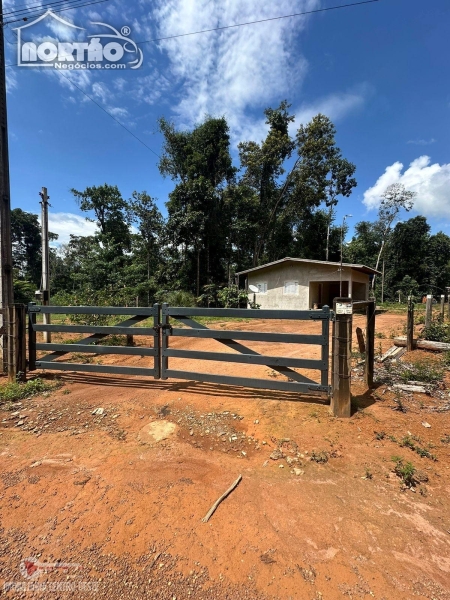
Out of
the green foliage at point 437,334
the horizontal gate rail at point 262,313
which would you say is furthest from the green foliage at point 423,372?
the horizontal gate rail at point 262,313

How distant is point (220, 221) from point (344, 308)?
73.4ft

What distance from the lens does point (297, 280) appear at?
18.7 metres

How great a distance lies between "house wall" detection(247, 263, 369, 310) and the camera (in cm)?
1786

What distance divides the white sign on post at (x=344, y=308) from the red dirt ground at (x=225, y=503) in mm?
1285

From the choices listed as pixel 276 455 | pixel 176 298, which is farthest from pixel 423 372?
pixel 176 298

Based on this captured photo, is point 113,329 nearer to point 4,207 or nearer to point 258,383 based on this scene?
point 258,383

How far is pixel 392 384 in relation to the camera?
4.53 metres

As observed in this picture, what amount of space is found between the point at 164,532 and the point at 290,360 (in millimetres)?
2308

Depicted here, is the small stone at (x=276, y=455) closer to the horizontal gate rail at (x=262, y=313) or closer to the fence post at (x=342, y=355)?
the fence post at (x=342, y=355)

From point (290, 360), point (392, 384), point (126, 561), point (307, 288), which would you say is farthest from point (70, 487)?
point (307, 288)

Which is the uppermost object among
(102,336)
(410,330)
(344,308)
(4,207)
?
(4,207)

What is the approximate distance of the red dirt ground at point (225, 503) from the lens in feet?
5.30

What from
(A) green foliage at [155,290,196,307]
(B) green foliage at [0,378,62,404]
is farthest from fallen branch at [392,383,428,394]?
(A) green foliage at [155,290,196,307]

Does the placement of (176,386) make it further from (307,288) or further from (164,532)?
(307,288)
